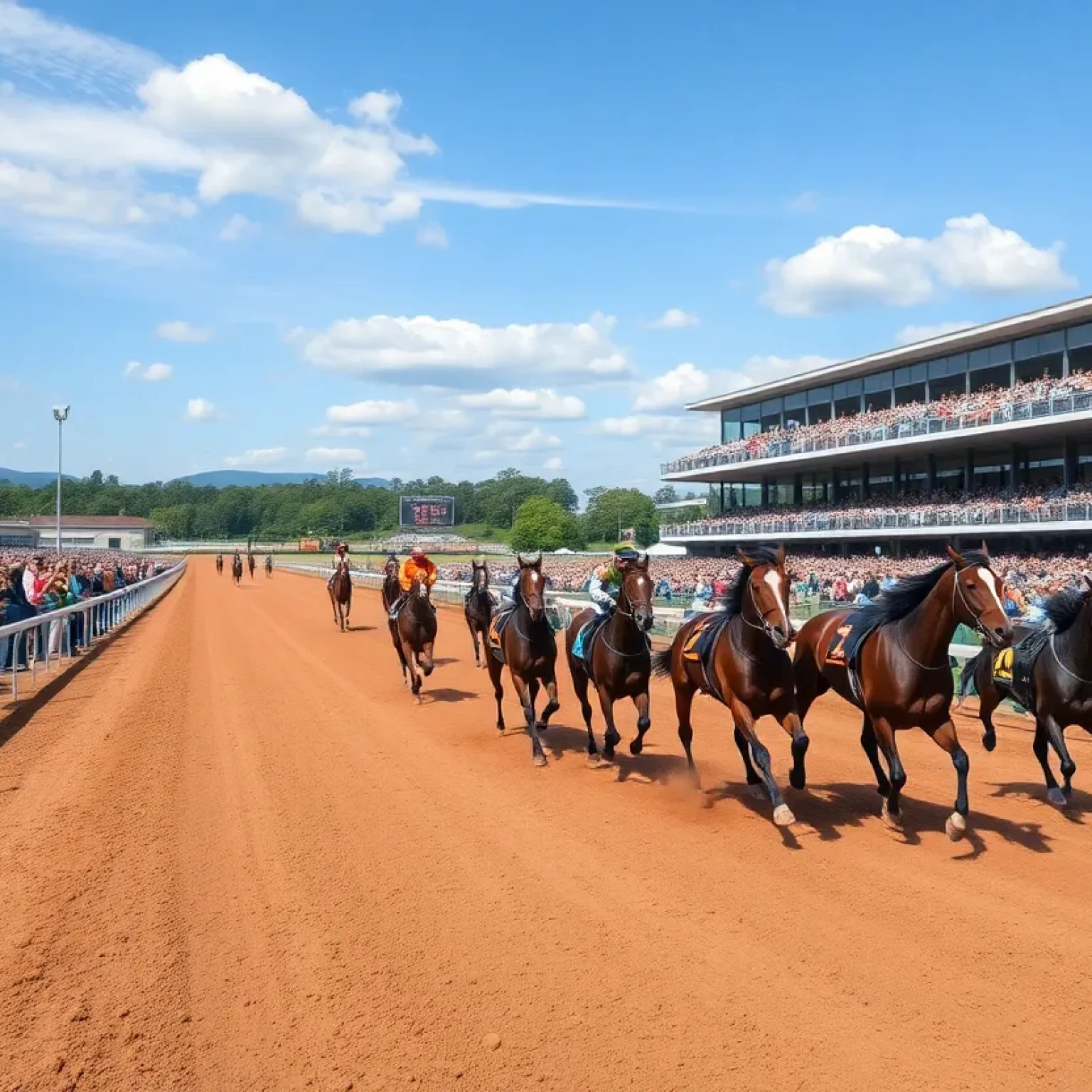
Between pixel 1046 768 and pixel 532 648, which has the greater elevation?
pixel 532 648

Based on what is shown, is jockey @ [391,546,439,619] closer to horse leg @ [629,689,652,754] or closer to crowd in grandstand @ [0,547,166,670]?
crowd in grandstand @ [0,547,166,670]

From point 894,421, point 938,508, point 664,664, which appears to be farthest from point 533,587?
point 894,421

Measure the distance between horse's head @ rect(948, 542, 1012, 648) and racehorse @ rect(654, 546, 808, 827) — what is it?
42.6 inches

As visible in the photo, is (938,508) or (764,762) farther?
(938,508)

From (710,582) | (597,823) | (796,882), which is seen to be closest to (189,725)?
(597,823)

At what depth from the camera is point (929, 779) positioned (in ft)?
27.1

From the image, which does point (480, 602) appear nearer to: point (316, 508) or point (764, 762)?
point (764, 762)

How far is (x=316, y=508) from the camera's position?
142 m

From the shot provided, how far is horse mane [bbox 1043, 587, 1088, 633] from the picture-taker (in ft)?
23.6

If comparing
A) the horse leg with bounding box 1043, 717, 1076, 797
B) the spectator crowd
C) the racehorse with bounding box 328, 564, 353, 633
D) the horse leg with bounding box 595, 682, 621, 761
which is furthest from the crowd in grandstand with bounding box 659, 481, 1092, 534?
the horse leg with bounding box 595, 682, 621, 761

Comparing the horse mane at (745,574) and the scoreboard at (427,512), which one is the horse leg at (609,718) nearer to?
the horse mane at (745,574)

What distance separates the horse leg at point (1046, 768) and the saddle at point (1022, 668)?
0.67ft

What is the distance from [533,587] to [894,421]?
1194 inches

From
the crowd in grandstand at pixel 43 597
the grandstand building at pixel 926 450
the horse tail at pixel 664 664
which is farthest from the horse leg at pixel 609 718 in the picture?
the grandstand building at pixel 926 450
